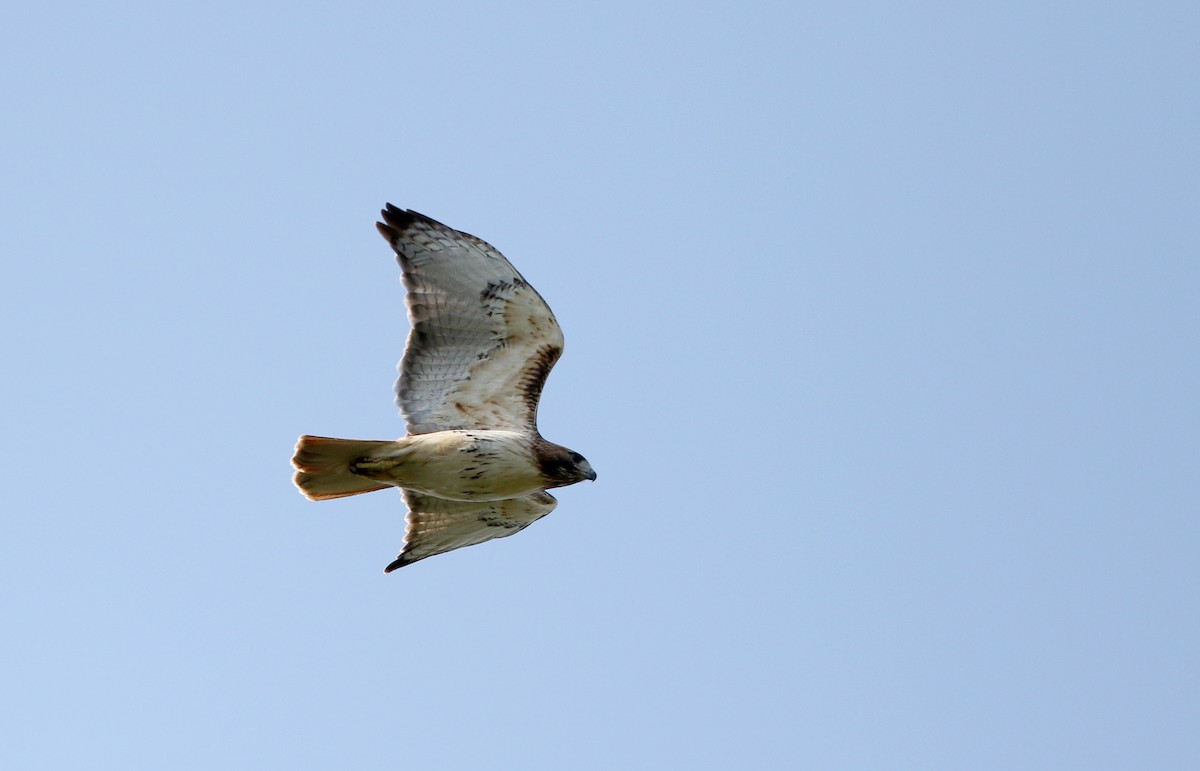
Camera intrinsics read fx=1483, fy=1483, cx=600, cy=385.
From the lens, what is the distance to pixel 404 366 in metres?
10.9

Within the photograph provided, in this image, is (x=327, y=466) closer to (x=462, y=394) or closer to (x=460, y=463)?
(x=460, y=463)

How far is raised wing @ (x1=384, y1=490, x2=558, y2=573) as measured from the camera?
36.9 feet

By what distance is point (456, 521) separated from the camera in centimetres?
1146

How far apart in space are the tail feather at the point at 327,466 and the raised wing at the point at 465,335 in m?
0.57

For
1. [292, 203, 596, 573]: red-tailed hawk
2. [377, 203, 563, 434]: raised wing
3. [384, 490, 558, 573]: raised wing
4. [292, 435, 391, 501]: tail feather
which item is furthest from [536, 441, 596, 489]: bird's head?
[292, 435, 391, 501]: tail feather

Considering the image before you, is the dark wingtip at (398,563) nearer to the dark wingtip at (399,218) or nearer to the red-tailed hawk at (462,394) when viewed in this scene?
the red-tailed hawk at (462,394)

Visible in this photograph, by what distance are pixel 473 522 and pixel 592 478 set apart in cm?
132

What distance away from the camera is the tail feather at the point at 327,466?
33.8 feet

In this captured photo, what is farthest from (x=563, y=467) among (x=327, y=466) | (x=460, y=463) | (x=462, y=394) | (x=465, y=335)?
(x=327, y=466)

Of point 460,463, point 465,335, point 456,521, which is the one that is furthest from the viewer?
point 456,521

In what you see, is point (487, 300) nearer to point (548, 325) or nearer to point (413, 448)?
point (548, 325)

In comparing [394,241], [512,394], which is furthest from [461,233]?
[512,394]

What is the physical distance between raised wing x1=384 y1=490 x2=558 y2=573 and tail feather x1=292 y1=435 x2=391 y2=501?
728 mm

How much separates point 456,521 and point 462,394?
1.11 meters
